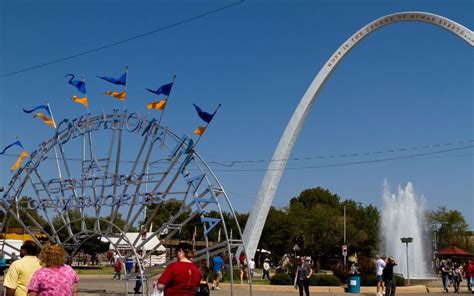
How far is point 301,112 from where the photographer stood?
4275 centimetres

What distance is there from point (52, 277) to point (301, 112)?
36610 millimetres

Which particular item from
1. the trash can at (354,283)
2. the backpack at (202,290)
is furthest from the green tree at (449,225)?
the backpack at (202,290)

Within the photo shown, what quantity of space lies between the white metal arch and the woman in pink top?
30.4 metres

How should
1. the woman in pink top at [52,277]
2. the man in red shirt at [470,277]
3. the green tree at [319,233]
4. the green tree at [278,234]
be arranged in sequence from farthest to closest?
the green tree at [278,234] < the green tree at [319,233] < the man in red shirt at [470,277] < the woman in pink top at [52,277]

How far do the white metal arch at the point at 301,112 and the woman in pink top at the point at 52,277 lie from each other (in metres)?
30.4

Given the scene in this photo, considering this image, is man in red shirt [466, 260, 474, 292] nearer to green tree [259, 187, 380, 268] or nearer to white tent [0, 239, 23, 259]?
white tent [0, 239, 23, 259]

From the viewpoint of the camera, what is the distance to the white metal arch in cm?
3850

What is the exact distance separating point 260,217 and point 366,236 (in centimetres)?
3442

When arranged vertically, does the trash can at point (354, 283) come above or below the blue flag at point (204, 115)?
below

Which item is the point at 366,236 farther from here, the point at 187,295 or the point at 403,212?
the point at 187,295

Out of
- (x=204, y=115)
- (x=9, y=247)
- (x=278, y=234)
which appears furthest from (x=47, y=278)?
(x=278, y=234)

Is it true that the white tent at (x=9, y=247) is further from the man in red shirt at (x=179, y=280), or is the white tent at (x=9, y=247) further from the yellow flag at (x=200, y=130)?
the man in red shirt at (x=179, y=280)

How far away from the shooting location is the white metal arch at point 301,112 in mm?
38500

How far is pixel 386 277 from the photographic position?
2205 centimetres
